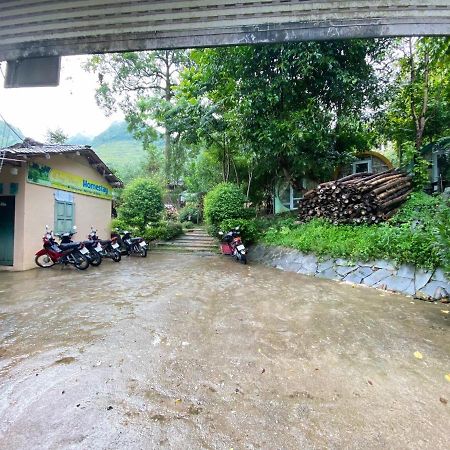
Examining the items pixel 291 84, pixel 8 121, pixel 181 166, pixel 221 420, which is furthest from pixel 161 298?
pixel 181 166

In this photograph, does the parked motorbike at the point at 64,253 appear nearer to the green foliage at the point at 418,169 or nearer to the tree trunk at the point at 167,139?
the green foliage at the point at 418,169

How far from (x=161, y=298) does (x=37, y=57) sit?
3.71m

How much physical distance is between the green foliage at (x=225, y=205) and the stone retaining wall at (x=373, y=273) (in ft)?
7.30

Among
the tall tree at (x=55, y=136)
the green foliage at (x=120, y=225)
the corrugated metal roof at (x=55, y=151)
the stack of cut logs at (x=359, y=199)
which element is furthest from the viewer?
the tall tree at (x=55, y=136)

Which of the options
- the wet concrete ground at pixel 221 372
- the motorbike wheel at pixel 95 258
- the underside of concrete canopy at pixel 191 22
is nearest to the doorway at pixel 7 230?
the motorbike wheel at pixel 95 258

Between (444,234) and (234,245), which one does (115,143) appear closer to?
(234,245)

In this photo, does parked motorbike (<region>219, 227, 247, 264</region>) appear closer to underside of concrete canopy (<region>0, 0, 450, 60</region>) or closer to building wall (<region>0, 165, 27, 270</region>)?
building wall (<region>0, 165, 27, 270</region>)

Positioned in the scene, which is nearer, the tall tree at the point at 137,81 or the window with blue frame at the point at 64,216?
the window with blue frame at the point at 64,216

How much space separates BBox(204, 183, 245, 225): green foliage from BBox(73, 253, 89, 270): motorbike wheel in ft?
13.8

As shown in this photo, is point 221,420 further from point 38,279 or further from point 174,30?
point 38,279

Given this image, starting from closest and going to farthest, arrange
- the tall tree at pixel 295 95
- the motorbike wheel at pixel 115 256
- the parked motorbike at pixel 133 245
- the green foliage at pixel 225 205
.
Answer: the tall tree at pixel 295 95
the motorbike wheel at pixel 115 256
the green foliage at pixel 225 205
the parked motorbike at pixel 133 245

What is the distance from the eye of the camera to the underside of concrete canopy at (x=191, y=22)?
2111mm

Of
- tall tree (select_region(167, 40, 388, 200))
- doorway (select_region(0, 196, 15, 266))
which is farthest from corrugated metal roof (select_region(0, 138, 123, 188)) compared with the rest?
tall tree (select_region(167, 40, 388, 200))

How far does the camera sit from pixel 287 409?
2.14 metres
